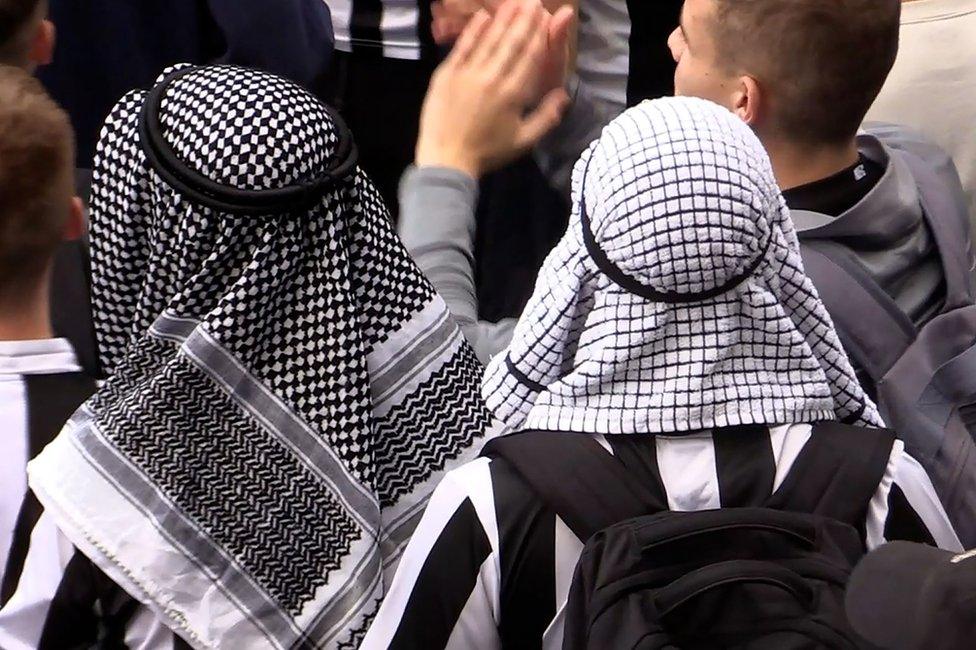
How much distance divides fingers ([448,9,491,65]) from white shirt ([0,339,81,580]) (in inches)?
33.2

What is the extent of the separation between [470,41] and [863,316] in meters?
0.82

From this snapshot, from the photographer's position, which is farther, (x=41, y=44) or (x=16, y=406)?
(x=41, y=44)

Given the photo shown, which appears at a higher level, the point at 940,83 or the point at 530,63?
the point at 530,63

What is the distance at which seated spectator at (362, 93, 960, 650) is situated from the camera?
1.29 meters

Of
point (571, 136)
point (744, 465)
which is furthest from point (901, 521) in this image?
point (571, 136)

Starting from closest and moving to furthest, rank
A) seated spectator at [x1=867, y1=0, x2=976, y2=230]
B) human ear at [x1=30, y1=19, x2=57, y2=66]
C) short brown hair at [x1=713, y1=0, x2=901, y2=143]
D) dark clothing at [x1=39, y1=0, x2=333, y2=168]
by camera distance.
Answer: short brown hair at [x1=713, y1=0, x2=901, y2=143]
human ear at [x1=30, y1=19, x2=57, y2=66]
seated spectator at [x1=867, y1=0, x2=976, y2=230]
dark clothing at [x1=39, y1=0, x2=333, y2=168]

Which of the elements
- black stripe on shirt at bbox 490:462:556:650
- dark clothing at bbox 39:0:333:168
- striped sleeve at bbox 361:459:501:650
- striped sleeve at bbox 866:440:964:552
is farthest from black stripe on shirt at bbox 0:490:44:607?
dark clothing at bbox 39:0:333:168

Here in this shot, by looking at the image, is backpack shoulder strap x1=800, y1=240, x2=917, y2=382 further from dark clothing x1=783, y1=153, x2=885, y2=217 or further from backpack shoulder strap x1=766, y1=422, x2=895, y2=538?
backpack shoulder strap x1=766, y1=422, x2=895, y2=538

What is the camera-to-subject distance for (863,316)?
1.68m

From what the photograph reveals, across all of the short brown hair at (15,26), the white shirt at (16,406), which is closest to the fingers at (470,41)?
the short brown hair at (15,26)

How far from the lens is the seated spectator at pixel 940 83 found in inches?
94.1

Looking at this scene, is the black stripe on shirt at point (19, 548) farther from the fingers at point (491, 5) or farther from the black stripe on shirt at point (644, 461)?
the fingers at point (491, 5)

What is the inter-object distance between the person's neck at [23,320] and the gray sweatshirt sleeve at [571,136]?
107 centimetres

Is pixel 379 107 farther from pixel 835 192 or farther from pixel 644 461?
pixel 644 461
